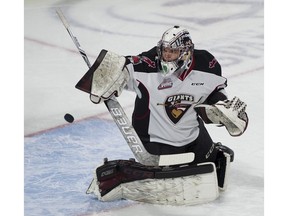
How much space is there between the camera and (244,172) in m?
3.79

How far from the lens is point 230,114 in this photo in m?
3.44

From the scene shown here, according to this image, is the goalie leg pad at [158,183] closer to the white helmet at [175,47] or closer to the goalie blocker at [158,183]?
the goalie blocker at [158,183]

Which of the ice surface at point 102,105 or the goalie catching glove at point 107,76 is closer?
the goalie catching glove at point 107,76

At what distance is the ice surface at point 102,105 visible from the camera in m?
3.55

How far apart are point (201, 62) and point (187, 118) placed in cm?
20

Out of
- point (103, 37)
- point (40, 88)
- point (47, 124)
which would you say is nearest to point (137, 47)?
point (103, 37)

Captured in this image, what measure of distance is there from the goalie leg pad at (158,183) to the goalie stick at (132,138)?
0.03 m

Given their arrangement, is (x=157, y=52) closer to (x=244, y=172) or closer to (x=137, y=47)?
(x=244, y=172)

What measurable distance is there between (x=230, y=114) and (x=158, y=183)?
1.17 feet

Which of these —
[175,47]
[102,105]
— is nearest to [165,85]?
[175,47]

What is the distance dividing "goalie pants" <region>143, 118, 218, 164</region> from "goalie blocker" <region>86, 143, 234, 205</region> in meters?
0.05

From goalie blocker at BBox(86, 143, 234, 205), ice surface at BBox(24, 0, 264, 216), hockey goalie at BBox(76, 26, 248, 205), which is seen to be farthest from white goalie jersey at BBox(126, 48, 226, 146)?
ice surface at BBox(24, 0, 264, 216)

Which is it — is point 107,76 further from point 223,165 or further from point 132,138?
point 223,165

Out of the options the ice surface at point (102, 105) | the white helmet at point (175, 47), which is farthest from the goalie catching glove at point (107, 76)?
the ice surface at point (102, 105)
